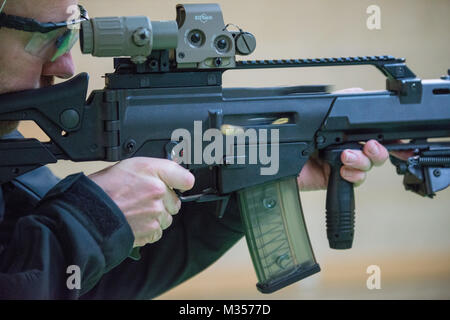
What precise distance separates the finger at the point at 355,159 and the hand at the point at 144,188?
0.36 metres

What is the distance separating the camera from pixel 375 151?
1.37m

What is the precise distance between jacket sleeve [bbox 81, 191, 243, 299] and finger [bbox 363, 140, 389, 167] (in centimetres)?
34

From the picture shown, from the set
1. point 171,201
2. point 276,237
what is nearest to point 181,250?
point 276,237

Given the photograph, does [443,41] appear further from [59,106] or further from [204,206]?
[59,106]

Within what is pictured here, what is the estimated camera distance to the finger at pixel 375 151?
1.37 metres

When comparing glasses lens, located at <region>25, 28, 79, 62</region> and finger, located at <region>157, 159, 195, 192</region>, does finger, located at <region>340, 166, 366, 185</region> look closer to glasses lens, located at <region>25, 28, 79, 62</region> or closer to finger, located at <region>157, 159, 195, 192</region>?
finger, located at <region>157, 159, 195, 192</region>

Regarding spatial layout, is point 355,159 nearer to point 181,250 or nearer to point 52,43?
point 181,250

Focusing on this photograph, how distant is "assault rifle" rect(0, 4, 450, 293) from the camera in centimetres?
115

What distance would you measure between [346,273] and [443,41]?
109 centimetres

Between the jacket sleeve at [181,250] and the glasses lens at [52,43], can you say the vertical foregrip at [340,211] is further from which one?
the glasses lens at [52,43]

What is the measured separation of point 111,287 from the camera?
151 cm
